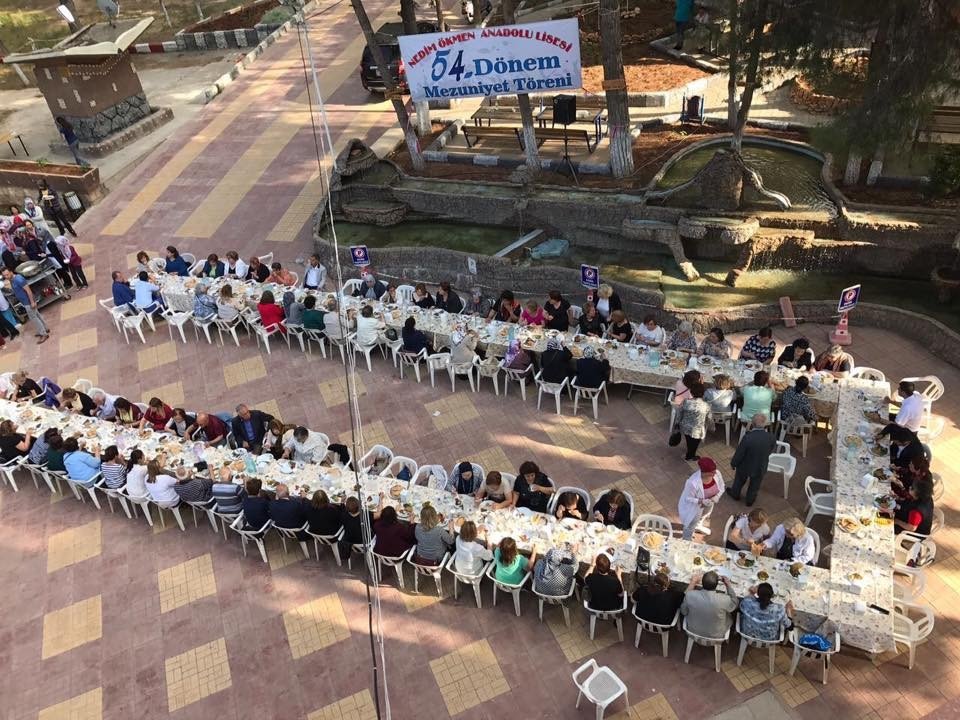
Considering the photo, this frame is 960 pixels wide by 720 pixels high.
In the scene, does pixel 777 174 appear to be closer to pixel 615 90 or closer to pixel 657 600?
pixel 615 90

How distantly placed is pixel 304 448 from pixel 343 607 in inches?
88.2

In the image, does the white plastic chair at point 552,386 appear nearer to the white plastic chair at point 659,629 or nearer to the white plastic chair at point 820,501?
the white plastic chair at point 820,501

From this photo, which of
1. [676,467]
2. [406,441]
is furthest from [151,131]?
[676,467]

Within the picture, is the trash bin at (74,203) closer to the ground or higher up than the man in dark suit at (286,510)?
higher up

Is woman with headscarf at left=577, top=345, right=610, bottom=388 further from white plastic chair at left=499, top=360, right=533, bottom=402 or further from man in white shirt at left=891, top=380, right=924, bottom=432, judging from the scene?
man in white shirt at left=891, top=380, right=924, bottom=432

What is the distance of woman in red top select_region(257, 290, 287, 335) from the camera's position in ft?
42.1

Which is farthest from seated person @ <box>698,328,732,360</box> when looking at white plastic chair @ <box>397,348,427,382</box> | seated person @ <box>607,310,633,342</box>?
white plastic chair @ <box>397,348,427,382</box>

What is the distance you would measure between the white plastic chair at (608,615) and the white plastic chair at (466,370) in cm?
448

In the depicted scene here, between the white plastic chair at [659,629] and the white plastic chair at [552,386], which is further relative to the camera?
the white plastic chair at [552,386]

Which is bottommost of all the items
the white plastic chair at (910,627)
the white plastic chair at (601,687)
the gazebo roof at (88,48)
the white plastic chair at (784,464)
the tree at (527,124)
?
the white plastic chair at (601,687)

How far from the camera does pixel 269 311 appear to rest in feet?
42.4

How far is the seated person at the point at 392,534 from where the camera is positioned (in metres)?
8.55

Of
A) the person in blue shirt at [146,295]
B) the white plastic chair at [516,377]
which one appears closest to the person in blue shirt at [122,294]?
the person in blue shirt at [146,295]

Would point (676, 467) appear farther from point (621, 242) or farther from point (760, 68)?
point (760, 68)
